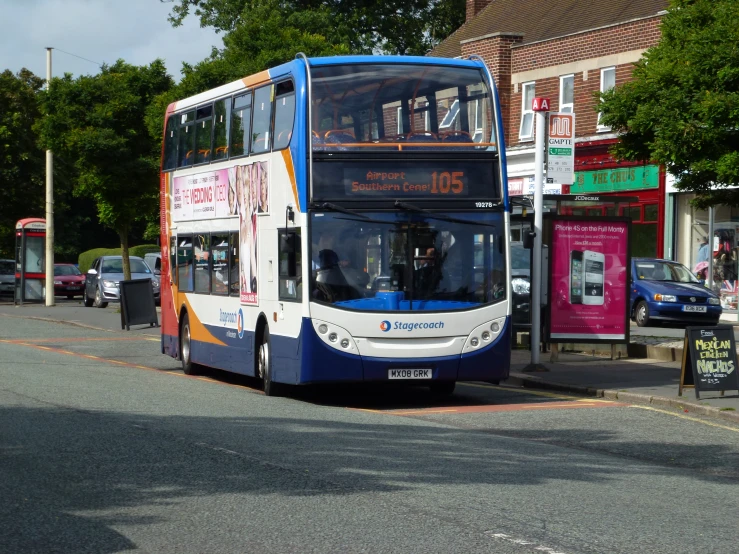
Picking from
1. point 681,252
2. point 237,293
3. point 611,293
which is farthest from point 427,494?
point 681,252

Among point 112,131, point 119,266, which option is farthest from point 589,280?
point 119,266

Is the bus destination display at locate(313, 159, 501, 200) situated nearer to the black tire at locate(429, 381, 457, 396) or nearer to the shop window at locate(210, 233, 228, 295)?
the black tire at locate(429, 381, 457, 396)

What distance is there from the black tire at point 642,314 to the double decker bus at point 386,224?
1555 centimetres

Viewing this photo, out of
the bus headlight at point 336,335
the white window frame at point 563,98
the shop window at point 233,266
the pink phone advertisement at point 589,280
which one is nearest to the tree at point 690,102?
the pink phone advertisement at point 589,280

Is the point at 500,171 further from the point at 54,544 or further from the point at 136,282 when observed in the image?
the point at 136,282

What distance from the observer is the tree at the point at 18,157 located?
2164 inches

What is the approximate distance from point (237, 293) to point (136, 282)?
46.9ft

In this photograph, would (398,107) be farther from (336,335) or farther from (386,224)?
(336,335)

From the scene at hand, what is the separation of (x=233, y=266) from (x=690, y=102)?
657 centimetres

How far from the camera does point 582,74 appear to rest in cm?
3725

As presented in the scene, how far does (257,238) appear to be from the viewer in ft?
53.4

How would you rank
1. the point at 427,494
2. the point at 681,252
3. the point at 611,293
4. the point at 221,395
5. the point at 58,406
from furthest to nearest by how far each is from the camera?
the point at 681,252, the point at 611,293, the point at 221,395, the point at 58,406, the point at 427,494

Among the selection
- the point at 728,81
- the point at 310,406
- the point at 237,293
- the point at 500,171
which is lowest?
the point at 310,406

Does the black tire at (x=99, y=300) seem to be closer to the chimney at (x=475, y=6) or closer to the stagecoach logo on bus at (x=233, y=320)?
the chimney at (x=475, y=6)
